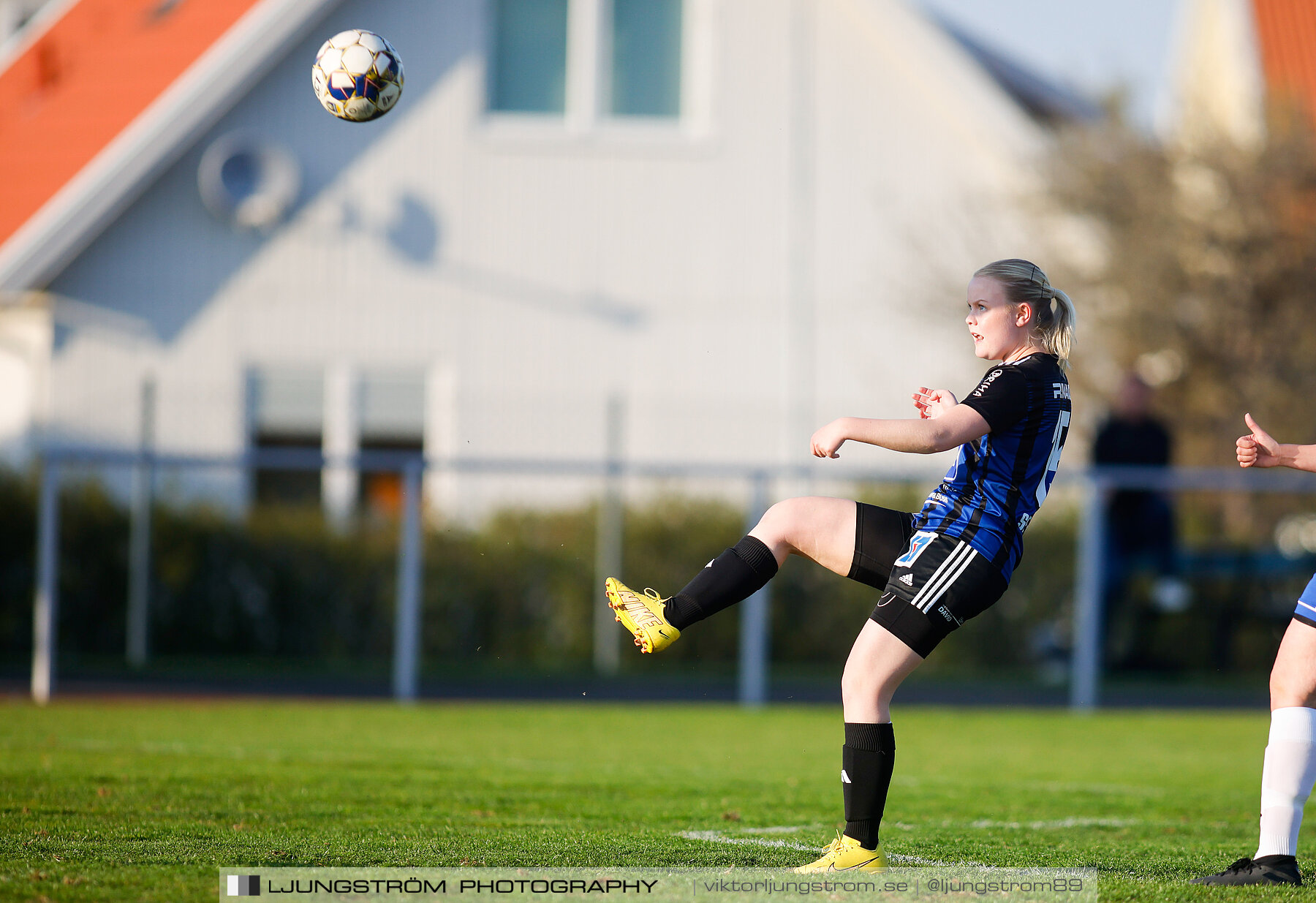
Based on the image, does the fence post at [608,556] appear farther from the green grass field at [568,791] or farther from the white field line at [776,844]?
the white field line at [776,844]

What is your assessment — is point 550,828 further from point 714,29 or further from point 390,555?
point 714,29

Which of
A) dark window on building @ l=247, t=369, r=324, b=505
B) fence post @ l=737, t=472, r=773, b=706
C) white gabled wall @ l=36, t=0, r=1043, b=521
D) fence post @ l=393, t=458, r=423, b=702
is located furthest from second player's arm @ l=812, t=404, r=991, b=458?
dark window on building @ l=247, t=369, r=324, b=505

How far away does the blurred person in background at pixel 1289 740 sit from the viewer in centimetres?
461

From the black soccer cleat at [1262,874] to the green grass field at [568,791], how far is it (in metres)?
0.09

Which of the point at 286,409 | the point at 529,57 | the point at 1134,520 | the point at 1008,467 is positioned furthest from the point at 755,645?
the point at 529,57

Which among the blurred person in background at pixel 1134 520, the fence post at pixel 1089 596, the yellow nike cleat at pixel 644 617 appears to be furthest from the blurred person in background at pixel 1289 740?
the blurred person in background at pixel 1134 520

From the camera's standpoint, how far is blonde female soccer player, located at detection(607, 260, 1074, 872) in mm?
4492

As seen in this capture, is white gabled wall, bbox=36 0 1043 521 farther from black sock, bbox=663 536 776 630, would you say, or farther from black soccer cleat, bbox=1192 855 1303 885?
black soccer cleat, bbox=1192 855 1303 885

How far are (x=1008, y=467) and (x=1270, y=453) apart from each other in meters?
0.85

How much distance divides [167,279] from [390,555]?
4.98 meters

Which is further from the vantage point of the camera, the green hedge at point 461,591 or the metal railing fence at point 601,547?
the green hedge at point 461,591

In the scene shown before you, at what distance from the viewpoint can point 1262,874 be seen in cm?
456

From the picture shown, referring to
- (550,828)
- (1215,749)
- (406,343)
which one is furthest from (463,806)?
(406,343)

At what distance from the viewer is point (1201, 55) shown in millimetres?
25250
